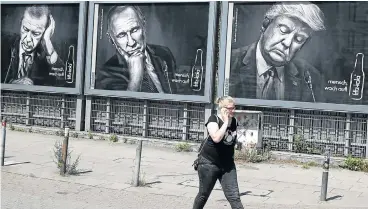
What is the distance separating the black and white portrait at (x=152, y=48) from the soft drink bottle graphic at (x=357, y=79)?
152 inches

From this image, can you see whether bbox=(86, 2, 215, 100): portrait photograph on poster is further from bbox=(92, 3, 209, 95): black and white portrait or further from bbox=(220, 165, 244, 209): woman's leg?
bbox=(220, 165, 244, 209): woman's leg

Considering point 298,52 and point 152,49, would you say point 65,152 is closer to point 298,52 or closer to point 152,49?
point 152,49

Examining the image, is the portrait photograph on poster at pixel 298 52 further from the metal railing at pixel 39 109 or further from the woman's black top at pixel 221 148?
the woman's black top at pixel 221 148

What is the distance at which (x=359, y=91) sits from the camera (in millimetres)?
11945

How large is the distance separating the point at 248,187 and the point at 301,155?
313 cm

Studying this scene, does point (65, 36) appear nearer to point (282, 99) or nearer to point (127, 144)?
point (127, 144)

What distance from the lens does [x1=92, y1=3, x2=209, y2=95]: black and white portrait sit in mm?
13633

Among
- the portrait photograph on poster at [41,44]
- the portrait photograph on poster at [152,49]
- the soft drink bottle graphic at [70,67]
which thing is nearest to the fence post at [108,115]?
the portrait photograph on poster at [152,49]

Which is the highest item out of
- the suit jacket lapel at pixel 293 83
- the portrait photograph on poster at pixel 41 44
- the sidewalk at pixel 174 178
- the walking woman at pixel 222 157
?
the portrait photograph on poster at pixel 41 44

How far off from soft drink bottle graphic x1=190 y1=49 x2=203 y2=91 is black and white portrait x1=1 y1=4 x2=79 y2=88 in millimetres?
3924

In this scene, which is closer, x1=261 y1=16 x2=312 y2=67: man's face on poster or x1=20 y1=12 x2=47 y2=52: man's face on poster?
x1=261 y1=16 x2=312 y2=67: man's face on poster

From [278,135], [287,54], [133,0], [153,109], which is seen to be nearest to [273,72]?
[287,54]

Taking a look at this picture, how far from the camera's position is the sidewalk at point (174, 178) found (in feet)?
28.1

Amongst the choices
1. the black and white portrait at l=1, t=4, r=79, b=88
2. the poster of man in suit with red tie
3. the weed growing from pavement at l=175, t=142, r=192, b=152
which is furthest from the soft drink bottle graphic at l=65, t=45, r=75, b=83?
the poster of man in suit with red tie
